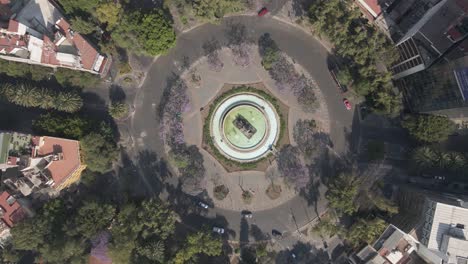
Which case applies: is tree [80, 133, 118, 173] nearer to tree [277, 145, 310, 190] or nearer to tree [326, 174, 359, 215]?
tree [277, 145, 310, 190]

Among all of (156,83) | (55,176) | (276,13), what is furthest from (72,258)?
(276,13)

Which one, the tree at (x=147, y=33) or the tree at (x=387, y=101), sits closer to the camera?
the tree at (x=147, y=33)

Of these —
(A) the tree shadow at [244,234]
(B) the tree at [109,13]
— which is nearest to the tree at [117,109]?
(B) the tree at [109,13]

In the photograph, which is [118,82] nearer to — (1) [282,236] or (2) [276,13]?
(2) [276,13]

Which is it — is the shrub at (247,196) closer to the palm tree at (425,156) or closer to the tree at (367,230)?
the tree at (367,230)

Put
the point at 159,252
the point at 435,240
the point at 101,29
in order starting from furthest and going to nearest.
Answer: the point at 101,29
the point at 159,252
the point at 435,240
